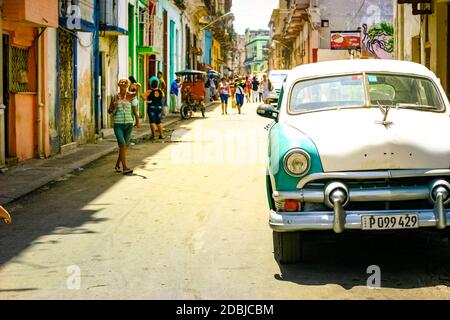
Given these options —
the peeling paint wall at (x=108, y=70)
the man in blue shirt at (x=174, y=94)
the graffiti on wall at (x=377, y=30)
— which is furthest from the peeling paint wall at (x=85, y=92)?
the graffiti on wall at (x=377, y=30)

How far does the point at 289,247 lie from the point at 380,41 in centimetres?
3585

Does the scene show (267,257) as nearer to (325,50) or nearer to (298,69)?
(298,69)

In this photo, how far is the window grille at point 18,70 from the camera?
14.1m

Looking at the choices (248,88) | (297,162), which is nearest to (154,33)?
(248,88)

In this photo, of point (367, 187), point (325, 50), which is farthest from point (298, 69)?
point (325, 50)

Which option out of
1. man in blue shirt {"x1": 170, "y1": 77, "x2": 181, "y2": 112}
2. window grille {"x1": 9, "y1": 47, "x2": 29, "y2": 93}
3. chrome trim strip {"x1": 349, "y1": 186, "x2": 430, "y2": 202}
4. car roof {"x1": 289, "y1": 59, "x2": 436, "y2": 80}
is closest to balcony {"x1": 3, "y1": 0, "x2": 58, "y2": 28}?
window grille {"x1": 9, "y1": 47, "x2": 29, "y2": 93}

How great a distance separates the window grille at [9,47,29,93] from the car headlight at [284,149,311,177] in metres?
9.16

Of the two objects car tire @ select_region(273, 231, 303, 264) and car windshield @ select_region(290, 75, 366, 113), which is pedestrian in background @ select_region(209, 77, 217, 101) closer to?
car windshield @ select_region(290, 75, 366, 113)

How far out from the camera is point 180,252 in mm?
6832

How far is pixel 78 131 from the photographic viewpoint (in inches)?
723

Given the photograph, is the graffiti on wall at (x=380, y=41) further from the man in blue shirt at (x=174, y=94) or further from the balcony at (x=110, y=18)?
the balcony at (x=110, y=18)

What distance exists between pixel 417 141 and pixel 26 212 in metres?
5.19

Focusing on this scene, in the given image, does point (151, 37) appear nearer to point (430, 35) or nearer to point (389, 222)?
point (430, 35)
